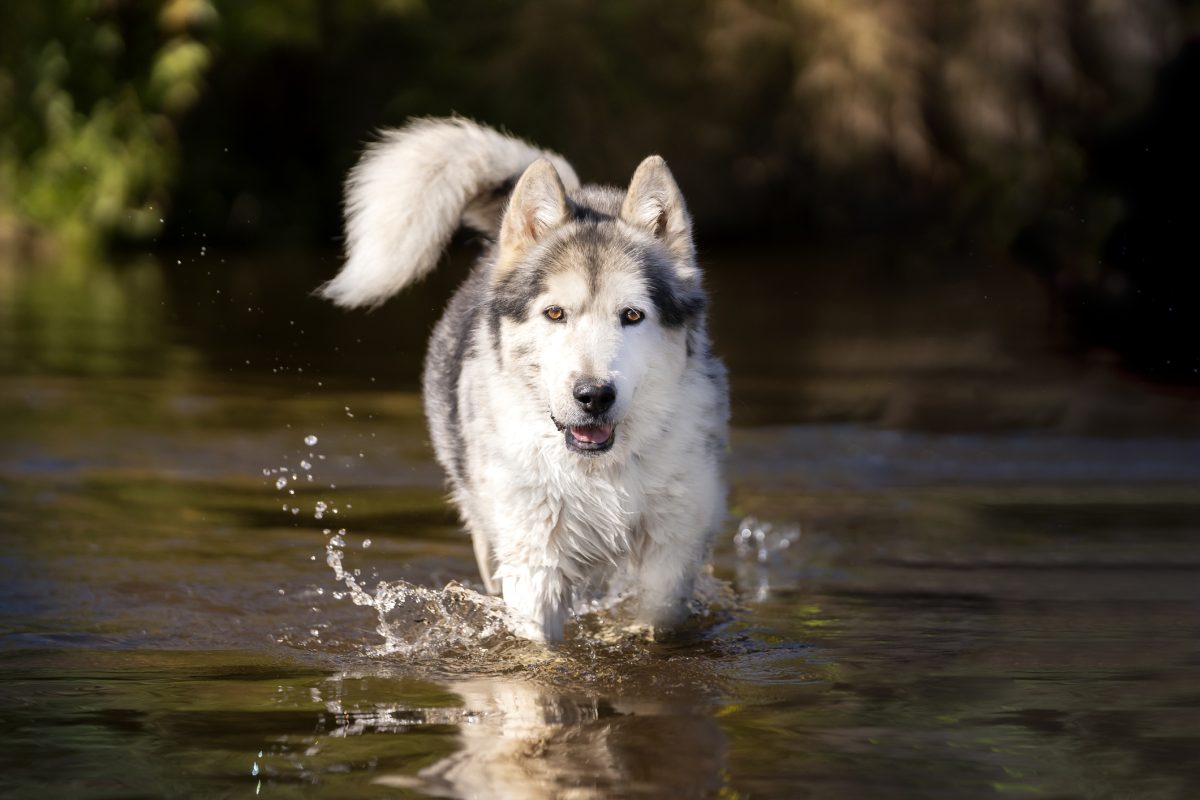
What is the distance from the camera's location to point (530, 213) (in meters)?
5.12

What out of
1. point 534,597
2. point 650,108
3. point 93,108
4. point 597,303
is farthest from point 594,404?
point 93,108

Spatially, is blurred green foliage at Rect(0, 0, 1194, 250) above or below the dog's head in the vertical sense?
above

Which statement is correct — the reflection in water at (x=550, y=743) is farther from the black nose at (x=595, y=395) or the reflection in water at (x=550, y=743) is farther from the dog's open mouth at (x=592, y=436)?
the black nose at (x=595, y=395)

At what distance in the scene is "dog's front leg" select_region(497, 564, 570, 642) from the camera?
5062mm

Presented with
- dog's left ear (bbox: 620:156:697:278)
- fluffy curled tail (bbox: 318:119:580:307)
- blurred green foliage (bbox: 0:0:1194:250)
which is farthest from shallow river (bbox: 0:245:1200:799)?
blurred green foliage (bbox: 0:0:1194:250)

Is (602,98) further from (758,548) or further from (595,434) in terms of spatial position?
(595,434)

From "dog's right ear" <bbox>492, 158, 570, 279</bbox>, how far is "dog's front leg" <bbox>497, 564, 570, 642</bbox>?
93 cm

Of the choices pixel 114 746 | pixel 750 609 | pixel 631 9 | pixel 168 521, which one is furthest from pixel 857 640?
pixel 631 9

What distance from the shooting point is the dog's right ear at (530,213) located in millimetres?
5051

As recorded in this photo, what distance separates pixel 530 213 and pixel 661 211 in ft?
1.33

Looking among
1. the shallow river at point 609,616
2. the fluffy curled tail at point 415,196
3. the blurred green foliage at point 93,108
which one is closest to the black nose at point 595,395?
the shallow river at point 609,616

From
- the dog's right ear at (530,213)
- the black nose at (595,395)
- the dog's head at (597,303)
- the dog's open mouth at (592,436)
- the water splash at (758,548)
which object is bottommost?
the water splash at (758,548)

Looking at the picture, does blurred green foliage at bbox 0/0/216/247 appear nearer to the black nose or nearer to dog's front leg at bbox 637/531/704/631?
dog's front leg at bbox 637/531/704/631

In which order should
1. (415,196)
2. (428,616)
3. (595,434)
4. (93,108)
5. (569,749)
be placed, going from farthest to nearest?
(93,108) → (415,196) → (428,616) → (595,434) → (569,749)
